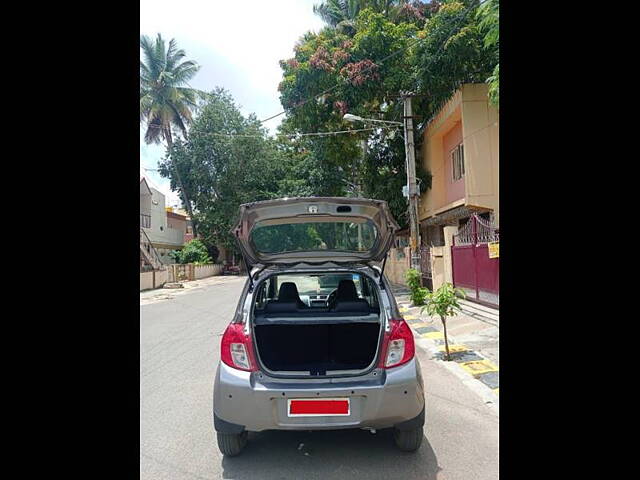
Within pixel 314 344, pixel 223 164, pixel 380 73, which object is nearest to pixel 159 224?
pixel 223 164

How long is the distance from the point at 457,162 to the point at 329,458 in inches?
540

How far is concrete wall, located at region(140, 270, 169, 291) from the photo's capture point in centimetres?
2169

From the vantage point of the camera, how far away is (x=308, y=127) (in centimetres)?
1761

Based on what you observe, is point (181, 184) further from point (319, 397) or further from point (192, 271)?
point (319, 397)

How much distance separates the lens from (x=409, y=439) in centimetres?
300

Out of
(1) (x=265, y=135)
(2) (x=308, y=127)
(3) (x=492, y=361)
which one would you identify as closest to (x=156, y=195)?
→ (1) (x=265, y=135)

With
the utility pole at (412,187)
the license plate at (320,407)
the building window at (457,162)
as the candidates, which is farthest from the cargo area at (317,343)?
the building window at (457,162)

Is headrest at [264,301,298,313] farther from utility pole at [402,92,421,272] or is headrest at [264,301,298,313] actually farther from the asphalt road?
utility pole at [402,92,421,272]

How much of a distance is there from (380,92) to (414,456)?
14433 mm

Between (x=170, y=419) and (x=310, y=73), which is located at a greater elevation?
(x=310, y=73)

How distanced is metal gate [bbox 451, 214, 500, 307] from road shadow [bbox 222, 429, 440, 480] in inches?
236
